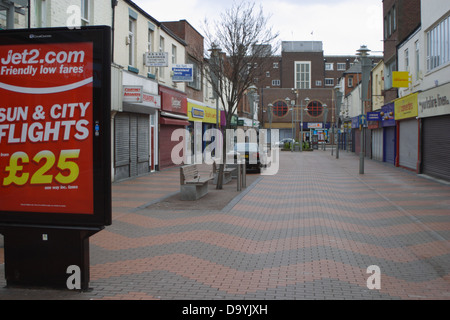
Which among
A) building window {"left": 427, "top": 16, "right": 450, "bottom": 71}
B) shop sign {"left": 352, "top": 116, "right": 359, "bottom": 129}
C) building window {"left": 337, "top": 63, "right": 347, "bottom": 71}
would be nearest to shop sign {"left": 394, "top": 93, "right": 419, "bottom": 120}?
building window {"left": 427, "top": 16, "right": 450, "bottom": 71}

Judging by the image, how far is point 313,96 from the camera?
272ft

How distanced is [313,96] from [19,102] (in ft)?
264

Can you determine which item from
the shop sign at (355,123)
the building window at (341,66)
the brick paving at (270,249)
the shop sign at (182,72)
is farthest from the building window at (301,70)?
the brick paving at (270,249)

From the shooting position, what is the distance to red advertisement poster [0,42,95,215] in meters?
5.22

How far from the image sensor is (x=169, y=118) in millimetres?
25375

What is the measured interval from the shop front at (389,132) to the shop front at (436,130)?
6.06 metres

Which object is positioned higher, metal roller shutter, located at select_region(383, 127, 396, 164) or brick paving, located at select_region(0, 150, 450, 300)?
Answer: metal roller shutter, located at select_region(383, 127, 396, 164)

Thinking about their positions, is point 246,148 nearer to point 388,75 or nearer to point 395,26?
point 395,26

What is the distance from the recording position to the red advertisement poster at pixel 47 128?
17.1 ft

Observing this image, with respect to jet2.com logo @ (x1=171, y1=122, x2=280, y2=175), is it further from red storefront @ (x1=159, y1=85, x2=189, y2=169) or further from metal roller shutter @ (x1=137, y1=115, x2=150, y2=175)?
metal roller shutter @ (x1=137, y1=115, x2=150, y2=175)

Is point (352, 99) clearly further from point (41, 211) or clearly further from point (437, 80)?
point (41, 211)

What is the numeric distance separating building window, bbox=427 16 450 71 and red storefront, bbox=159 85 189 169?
41.7ft

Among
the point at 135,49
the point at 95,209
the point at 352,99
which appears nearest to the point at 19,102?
the point at 95,209
